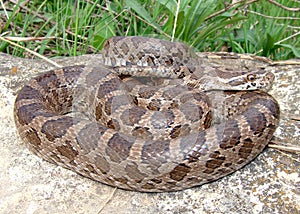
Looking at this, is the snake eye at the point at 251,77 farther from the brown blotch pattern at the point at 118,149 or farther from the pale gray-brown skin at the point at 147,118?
the brown blotch pattern at the point at 118,149

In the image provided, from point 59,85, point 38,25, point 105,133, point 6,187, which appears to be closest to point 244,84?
point 105,133

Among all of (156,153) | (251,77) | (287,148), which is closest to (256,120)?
(287,148)

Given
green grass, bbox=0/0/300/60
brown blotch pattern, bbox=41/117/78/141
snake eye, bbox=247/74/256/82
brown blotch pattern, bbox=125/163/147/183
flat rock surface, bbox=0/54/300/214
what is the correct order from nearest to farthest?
flat rock surface, bbox=0/54/300/214, brown blotch pattern, bbox=125/163/147/183, brown blotch pattern, bbox=41/117/78/141, snake eye, bbox=247/74/256/82, green grass, bbox=0/0/300/60

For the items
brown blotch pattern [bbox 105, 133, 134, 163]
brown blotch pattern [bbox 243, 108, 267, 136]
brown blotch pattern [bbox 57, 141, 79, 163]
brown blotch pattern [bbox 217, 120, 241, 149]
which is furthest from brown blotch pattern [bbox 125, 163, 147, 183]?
brown blotch pattern [bbox 243, 108, 267, 136]

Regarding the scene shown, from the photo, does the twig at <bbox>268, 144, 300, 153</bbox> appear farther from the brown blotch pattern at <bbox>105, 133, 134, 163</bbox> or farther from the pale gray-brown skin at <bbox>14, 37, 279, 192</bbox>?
the brown blotch pattern at <bbox>105, 133, 134, 163</bbox>

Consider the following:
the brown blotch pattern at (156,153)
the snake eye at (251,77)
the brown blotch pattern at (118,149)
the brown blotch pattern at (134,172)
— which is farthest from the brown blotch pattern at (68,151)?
the snake eye at (251,77)

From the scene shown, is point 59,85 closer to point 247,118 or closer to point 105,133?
point 105,133
